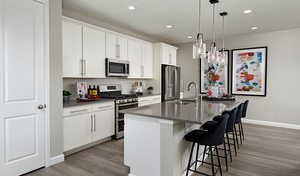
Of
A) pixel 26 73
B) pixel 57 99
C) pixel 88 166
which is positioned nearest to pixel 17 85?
pixel 26 73

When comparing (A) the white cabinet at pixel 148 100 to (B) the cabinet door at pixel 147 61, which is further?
(B) the cabinet door at pixel 147 61

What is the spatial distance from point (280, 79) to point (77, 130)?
17.5 feet

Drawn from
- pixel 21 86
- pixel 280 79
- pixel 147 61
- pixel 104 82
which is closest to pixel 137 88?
pixel 147 61

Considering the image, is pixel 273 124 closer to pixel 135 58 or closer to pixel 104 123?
pixel 135 58

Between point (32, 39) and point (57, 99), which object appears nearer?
point (32, 39)

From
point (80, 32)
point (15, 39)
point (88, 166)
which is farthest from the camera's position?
point (80, 32)

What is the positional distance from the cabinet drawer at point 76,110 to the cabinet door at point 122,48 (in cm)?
158

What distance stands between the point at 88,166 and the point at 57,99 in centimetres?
114

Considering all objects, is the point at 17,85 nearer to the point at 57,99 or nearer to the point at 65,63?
the point at 57,99

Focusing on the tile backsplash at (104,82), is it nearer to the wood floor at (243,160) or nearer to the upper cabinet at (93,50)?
the upper cabinet at (93,50)

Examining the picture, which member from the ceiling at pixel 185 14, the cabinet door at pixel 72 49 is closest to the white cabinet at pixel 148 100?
the cabinet door at pixel 72 49

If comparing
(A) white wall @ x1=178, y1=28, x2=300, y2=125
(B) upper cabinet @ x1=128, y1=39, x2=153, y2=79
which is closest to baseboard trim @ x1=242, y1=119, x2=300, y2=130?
(A) white wall @ x1=178, y1=28, x2=300, y2=125

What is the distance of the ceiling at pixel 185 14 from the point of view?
3.14m

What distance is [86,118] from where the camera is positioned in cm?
325
